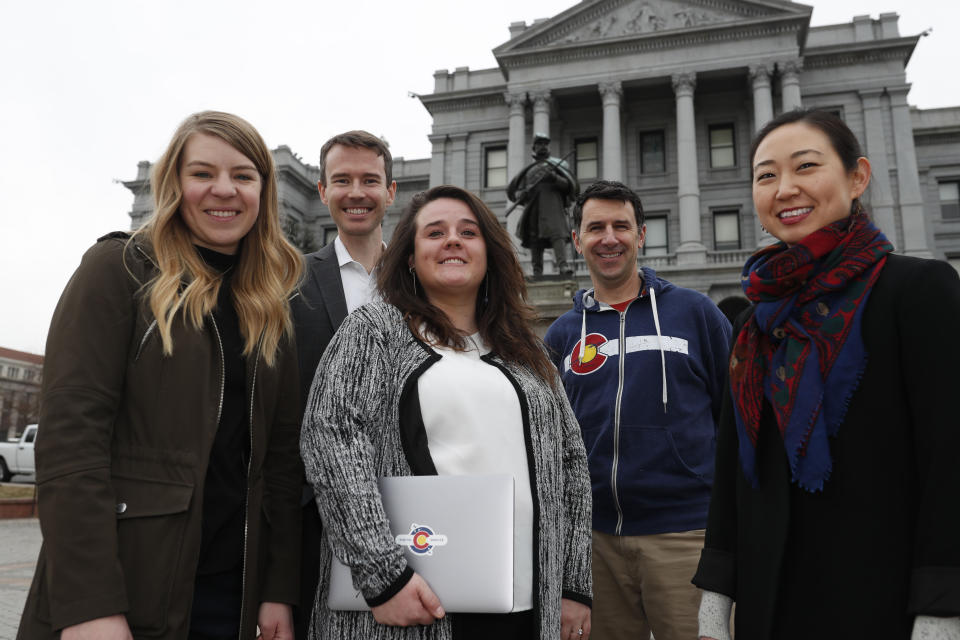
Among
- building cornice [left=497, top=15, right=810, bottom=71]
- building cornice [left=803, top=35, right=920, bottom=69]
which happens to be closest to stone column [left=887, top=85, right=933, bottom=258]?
building cornice [left=803, top=35, right=920, bottom=69]

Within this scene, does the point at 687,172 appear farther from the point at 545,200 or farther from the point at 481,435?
the point at 481,435

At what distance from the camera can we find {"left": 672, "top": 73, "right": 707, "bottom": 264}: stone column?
30.8 meters

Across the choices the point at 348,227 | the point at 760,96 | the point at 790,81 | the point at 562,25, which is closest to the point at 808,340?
the point at 348,227

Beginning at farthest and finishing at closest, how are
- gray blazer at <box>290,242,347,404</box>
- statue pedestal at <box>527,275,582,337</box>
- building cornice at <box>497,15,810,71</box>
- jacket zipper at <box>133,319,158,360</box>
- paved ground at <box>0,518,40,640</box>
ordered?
building cornice at <box>497,15,810,71</box> < statue pedestal at <box>527,275,582,337</box> < paved ground at <box>0,518,40,640</box> < gray blazer at <box>290,242,347,404</box> < jacket zipper at <box>133,319,158,360</box>

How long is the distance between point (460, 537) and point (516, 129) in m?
35.0

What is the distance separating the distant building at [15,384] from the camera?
4966cm

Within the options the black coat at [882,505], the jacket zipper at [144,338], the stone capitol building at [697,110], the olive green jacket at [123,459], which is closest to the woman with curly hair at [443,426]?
the olive green jacket at [123,459]

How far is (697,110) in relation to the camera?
35.2 metres

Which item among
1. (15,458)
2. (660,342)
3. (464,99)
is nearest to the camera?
(660,342)

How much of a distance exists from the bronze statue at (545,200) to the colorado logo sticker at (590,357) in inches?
298

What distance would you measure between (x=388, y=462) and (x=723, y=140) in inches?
1422

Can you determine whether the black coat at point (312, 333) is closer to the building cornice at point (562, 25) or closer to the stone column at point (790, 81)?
the stone column at point (790, 81)

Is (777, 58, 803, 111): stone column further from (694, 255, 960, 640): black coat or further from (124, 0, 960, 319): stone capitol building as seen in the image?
(694, 255, 960, 640): black coat

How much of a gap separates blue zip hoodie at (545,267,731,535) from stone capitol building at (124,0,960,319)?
86.6 feet
